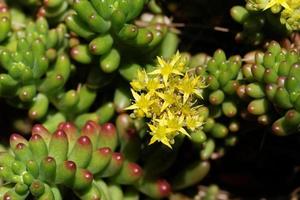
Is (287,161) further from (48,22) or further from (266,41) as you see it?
(48,22)

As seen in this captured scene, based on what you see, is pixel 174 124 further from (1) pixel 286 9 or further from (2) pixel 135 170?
(1) pixel 286 9

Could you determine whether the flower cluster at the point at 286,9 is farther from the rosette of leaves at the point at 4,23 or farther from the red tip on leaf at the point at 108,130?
the rosette of leaves at the point at 4,23

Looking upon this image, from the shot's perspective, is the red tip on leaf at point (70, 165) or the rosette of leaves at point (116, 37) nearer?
the red tip on leaf at point (70, 165)

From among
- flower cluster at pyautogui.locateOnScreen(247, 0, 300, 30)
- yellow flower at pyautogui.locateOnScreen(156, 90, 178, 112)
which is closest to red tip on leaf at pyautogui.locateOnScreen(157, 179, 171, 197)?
yellow flower at pyautogui.locateOnScreen(156, 90, 178, 112)

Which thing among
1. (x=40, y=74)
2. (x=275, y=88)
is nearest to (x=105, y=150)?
(x=40, y=74)

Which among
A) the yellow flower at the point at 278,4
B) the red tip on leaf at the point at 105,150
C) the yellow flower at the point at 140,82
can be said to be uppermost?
the yellow flower at the point at 278,4

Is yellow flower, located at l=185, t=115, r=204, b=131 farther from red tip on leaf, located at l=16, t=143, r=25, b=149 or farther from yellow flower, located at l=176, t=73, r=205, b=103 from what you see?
red tip on leaf, located at l=16, t=143, r=25, b=149

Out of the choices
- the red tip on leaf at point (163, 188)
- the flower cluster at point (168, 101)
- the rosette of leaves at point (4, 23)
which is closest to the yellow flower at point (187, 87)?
the flower cluster at point (168, 101)
